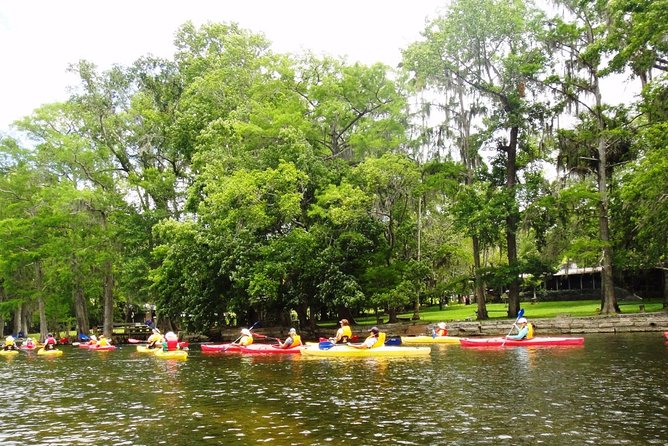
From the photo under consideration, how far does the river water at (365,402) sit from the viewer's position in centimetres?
1054

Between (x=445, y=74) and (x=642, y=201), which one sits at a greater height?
(x=445, y=74)

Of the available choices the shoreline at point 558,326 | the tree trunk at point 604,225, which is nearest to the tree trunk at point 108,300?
the shoreline at point 558,326

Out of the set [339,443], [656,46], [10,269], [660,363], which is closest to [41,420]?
[339,443]

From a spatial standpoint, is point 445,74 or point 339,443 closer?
point 339,443

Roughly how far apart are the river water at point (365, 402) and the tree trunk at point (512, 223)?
14185 mm

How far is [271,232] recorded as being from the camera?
131 ft

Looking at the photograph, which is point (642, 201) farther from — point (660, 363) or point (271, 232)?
point (271, 232)

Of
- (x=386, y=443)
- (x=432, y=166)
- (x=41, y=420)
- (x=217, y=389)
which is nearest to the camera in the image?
(x=386, y=443)

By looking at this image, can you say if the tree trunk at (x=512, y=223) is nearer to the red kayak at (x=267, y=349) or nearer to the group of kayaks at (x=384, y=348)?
the group of kayaks at (x=384, y=348)

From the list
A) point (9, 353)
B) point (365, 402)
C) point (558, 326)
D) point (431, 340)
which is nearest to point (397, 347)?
point (431, 340)

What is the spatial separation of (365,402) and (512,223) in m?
27.1

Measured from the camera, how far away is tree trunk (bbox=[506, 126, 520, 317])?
3756 cm

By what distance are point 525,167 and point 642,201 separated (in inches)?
502

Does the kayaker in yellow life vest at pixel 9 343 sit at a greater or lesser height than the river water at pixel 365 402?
lesser
